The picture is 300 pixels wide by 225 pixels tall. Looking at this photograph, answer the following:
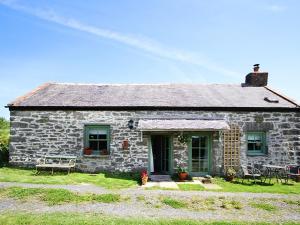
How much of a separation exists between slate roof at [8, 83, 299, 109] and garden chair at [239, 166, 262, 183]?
3158 millimetres

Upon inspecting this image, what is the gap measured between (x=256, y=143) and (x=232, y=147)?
1416 mm

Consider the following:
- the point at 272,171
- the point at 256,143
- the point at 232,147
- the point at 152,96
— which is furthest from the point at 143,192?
the point at 272,171

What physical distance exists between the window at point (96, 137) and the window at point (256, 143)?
24.1 feet

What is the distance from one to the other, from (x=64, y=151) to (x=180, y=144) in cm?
582

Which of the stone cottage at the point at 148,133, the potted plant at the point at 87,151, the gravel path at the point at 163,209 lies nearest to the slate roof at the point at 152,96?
the stone cottage at the point at 148,133

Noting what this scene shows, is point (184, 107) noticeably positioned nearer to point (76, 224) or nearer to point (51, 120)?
point (51, 120)

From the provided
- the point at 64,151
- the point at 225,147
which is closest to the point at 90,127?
the point at 64,151

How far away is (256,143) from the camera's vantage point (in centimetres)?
1551

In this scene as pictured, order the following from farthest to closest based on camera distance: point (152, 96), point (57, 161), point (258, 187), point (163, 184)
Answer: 1. point (152, 96)
2. point (57, 161)
3. point (163, 184)
4. point (258, 187)

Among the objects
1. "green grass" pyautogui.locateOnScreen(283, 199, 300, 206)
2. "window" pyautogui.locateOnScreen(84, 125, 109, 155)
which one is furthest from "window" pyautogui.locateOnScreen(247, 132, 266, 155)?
"window" pyautogui.locateOnScreen(84, 125, 109, 155)

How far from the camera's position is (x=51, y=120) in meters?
15.1

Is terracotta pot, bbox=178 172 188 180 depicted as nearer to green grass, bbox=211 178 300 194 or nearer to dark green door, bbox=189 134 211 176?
dark green door, bbox=189 134 211 176

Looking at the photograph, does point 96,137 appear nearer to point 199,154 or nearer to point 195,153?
point 195,153

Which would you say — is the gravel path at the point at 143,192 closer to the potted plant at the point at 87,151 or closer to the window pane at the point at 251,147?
the potted plant at the point at 87,151
